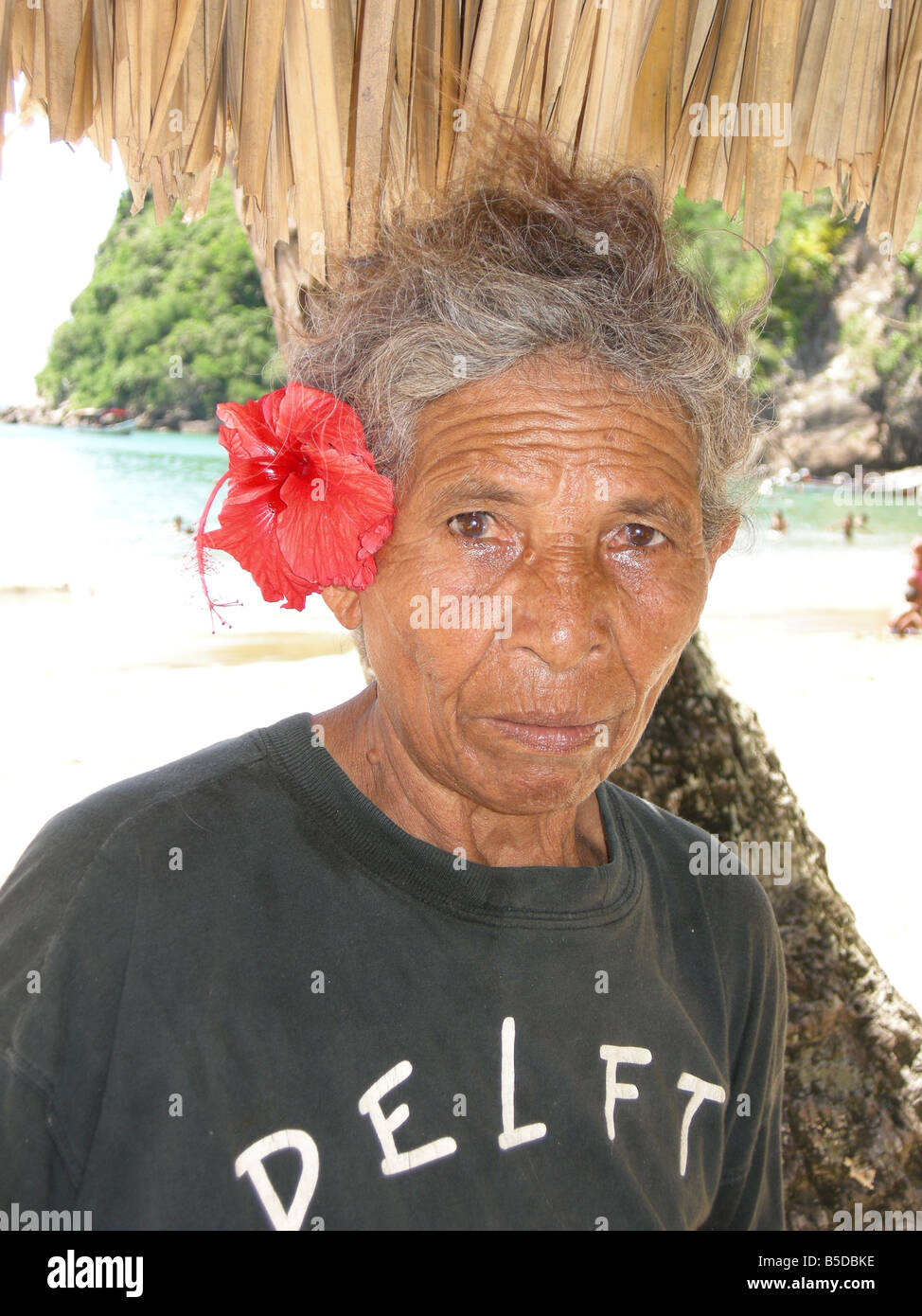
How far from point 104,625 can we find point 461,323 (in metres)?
13.2

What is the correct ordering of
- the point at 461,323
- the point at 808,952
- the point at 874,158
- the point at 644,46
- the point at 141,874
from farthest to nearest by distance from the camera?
the point at 808,952 → the point at 874,158 → the point at 644,46 → the point at 461,323 → the point at 141,874

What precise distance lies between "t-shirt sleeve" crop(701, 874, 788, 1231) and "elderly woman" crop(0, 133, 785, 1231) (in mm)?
74

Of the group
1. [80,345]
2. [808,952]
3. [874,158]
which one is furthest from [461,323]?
[80,345]

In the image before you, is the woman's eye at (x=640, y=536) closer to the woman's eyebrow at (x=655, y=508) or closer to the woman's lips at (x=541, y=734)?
the woman's eyebrow at (x=655, y=508)

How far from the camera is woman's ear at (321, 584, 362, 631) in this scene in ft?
5.45

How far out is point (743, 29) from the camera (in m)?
2.03

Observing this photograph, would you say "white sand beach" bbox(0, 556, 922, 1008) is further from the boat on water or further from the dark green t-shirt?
the boat on water

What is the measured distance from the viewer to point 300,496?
1558mm

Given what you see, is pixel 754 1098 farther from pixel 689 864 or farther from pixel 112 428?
pixel 112 428

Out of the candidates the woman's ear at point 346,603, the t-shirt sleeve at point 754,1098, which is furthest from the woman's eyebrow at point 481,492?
the t-shirt sleeve at point 754,1098

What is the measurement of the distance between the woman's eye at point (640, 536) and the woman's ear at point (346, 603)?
0.40 m

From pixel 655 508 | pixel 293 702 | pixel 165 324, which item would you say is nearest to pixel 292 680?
pixel 293 702

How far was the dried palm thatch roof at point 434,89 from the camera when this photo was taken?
181cm
